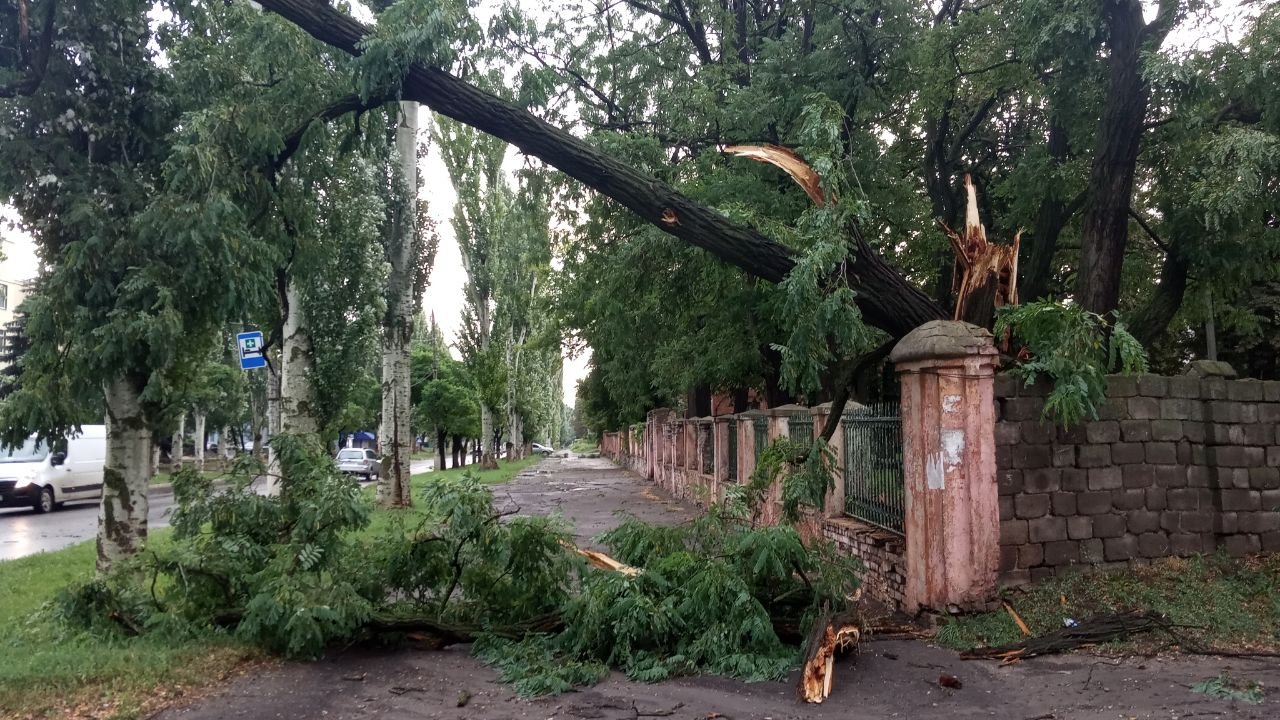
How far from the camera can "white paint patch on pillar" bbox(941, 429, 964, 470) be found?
709cm

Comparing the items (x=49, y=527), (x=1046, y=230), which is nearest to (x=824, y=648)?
(x=1046, y=230)

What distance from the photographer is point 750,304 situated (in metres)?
13.9

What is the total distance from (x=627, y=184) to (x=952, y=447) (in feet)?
11.9

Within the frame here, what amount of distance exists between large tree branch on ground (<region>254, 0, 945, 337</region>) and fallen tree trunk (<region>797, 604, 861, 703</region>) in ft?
10.3

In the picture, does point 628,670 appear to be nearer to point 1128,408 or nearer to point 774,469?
point 774,469

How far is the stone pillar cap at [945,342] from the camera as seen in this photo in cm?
707

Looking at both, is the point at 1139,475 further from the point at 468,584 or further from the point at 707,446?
the point at 707,446

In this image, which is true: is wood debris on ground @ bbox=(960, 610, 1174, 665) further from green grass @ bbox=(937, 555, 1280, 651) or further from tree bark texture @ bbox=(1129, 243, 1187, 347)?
tree bark texture @ bbox=(1129, 243, 1187, 347)

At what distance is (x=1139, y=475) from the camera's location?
782cm

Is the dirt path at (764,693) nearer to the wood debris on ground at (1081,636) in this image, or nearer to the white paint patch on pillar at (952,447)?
the wood debris on ground at (1081,636)

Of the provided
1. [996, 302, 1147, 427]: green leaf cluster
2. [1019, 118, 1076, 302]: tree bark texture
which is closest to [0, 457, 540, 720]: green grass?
[996, 302, 1147, 427]: green leaf cluster

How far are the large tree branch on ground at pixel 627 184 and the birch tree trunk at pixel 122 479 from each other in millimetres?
3655

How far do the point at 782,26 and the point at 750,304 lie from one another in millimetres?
5112

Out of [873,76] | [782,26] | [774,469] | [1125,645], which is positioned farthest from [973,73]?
[1125,645]
